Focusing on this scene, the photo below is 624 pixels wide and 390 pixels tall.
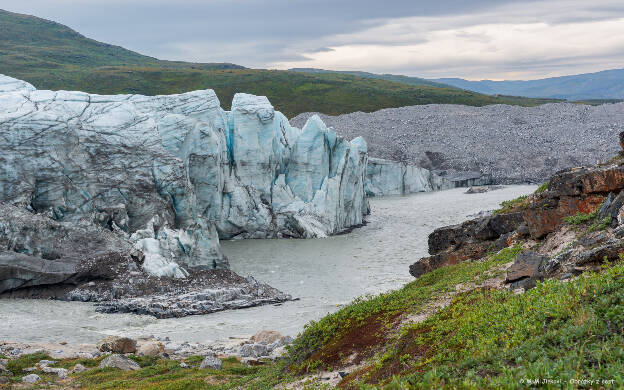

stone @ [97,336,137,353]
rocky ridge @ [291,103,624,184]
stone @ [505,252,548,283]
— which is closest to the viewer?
stone @ [505,252,548,283]

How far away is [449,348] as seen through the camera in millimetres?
10742

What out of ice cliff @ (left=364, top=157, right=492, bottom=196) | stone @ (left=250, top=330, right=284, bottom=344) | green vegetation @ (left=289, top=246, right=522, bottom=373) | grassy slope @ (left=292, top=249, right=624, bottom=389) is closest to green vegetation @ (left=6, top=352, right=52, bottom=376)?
stone @ (left=250, top=330, right=284, bottom=344)

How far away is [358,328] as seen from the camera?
50.0 ft

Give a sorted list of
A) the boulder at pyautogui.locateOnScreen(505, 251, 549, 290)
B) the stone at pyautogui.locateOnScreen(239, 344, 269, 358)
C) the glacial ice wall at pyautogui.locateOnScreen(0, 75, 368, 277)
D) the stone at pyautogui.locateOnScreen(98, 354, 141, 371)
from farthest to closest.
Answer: the glacial ice wall at pyautogui.locateOnScreen(0, 75, 368, 277) < the stone at pyautogui.locateOnScreen(239, 344, 269, 358) < the stone at pyautogui.locateOnScreen(98, 354, 141, 371) < the boulder at pyautogui.locateOnScreen(505, 251, 549, 290)

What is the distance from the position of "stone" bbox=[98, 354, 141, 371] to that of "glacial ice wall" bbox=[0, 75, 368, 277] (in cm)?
1457

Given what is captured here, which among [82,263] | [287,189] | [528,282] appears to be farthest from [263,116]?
[528,282]

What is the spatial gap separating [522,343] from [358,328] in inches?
262

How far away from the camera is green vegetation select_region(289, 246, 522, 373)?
13969mm

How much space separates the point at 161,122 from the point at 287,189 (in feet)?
48.2

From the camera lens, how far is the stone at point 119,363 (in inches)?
770

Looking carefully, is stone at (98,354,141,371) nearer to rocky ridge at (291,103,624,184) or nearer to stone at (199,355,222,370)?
stone at (199,355,222,370)

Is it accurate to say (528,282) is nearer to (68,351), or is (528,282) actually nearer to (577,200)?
(577,200)

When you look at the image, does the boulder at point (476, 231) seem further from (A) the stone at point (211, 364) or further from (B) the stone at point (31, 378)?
(B) the stone at point (31, 378)

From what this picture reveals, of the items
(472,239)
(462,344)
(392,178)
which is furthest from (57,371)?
(392,178)
